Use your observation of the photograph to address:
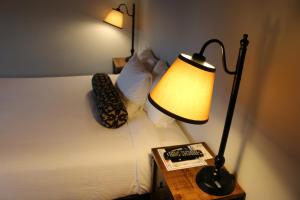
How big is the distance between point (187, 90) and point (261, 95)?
0.36 m

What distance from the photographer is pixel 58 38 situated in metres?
3.42

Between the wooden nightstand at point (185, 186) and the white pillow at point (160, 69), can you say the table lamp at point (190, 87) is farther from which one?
the white pillow at point (160, 69)

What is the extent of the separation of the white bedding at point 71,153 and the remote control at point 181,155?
0.24m

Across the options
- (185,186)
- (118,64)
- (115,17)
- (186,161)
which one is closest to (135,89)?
(186,161)

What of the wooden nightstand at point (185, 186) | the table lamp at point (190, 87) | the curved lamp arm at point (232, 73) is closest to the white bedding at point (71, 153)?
the wooden nightstand at point (185, 186)

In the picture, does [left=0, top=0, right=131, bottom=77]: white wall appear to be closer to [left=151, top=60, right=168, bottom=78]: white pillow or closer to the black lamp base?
[left=151, top=60, right=168, bottom=78]: white pillow

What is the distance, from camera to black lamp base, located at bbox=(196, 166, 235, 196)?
3.69 ft

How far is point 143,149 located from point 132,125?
0.95 feet

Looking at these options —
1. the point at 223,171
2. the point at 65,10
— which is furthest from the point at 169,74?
the point at 65,10

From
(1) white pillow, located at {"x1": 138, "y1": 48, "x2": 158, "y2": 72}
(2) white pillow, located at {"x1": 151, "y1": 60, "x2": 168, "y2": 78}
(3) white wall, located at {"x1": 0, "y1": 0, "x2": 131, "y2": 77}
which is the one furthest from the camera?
(3) white wall, located at {"x1": 0, "y1": 0, "x2": 131, "y2": 77}

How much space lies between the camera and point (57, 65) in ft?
11.8

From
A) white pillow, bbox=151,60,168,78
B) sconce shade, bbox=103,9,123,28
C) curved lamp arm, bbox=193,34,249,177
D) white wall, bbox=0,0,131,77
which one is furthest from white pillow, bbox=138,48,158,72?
curved lamp arm, bbox=193,34,249,177

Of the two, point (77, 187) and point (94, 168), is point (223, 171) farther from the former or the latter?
point (77, 187)

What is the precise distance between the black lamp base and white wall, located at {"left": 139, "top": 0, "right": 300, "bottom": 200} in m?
0.07
